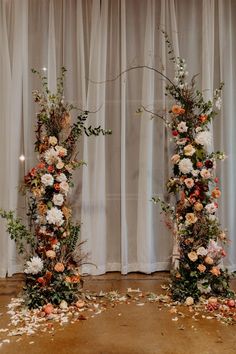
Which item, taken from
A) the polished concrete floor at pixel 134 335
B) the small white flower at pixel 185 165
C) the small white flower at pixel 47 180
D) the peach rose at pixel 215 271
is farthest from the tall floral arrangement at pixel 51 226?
the peach rose at pixel 215 271

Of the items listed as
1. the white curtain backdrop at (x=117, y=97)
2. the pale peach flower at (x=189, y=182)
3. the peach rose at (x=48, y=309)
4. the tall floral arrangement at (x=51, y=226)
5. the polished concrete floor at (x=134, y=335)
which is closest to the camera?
the polished concrete floor at (x=134, y=335)

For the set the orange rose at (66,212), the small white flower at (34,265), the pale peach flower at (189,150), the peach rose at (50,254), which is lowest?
the small white flower at (34,265)

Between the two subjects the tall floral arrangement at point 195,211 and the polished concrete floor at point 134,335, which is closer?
the polished concrete floor at point 134,335

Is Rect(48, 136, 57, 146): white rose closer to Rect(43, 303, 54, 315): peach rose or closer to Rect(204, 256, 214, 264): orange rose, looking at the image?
Rect(43, 303, 54, 315): peach rose

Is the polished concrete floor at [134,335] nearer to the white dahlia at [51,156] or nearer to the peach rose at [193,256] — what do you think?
the peach rose at [193,256]

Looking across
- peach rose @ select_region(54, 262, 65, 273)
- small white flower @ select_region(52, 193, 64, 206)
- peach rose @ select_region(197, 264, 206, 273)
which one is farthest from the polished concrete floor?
small white flower @ select_region(52, 193, 64, 206)

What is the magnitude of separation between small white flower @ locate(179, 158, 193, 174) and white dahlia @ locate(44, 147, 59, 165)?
95cm

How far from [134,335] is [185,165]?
1274 mm

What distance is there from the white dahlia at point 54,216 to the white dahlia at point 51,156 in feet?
1.16

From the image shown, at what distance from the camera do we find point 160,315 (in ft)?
9.50

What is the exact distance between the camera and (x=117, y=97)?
3.86 metres

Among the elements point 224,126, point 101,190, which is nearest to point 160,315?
point 101,190

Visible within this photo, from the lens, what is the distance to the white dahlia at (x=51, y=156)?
2965 mm

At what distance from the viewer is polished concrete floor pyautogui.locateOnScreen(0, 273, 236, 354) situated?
7.81 feet
